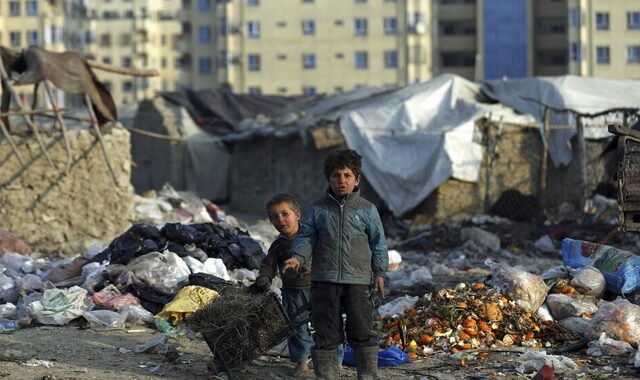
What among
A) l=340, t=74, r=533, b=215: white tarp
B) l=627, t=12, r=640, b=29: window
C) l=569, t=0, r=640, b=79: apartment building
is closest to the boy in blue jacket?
l=340, t=74, r=533, b=215: white tarp

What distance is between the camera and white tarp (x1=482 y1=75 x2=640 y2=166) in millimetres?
19891

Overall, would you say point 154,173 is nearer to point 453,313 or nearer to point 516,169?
point 516,169

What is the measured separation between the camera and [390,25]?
58.4 meters

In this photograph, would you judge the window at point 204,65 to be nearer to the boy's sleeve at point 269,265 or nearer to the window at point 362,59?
the window at point 362,59

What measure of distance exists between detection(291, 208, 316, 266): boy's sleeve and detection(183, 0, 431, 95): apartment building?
50916 millimetres

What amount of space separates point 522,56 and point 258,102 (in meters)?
31.0

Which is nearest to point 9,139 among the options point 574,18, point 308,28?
point 574,18

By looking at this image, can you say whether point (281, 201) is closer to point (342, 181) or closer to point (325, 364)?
point (342, 181)

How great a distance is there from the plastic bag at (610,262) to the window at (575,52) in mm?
46312

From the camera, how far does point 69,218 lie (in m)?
14.2

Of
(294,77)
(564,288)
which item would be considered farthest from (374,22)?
(564,288)

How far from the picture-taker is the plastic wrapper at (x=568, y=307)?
840 cm

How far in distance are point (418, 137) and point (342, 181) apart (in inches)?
540

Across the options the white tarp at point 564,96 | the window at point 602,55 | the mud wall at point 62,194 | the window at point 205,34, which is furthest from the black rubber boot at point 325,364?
the window at point 205,34
